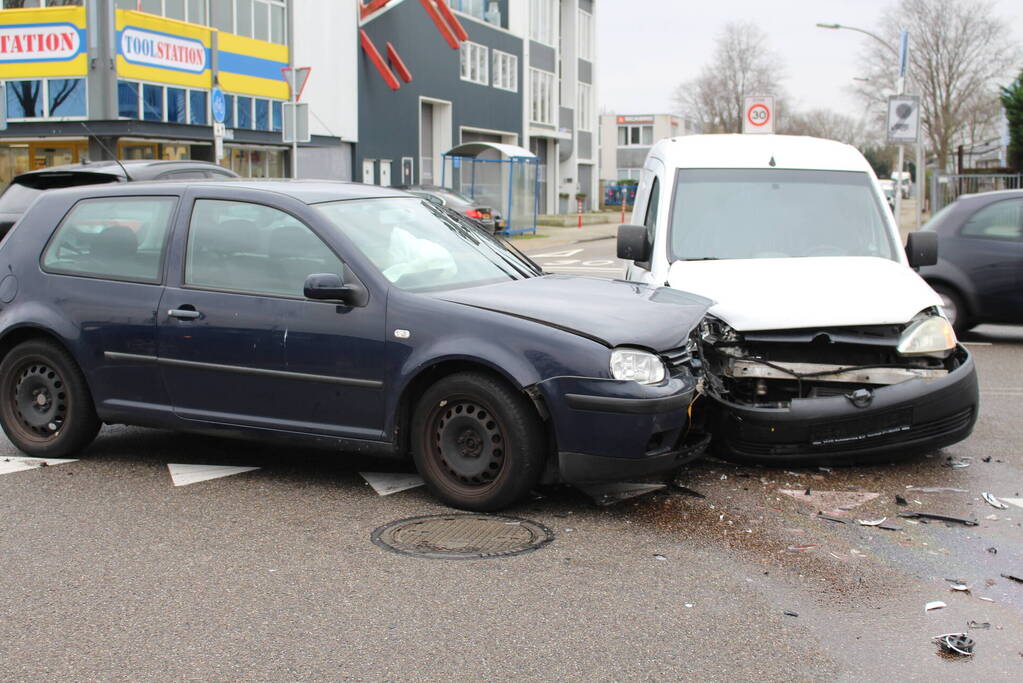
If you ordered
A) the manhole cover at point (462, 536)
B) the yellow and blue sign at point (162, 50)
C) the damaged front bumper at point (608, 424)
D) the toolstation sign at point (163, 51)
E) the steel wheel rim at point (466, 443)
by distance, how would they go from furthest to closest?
the toolstation sign at point (163, 51), the yellow and blue sign at point (162, 50), the steel wheel rim at point (466, 443), the damaged front bumper at point (608, 424), the manhole cover at point (462, 536)

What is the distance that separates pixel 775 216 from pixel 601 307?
2.69 m

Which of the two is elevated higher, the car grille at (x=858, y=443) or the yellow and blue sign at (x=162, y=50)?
the yellow and blue sign at (x=162, y=50)

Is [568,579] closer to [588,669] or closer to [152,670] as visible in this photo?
[588,669]

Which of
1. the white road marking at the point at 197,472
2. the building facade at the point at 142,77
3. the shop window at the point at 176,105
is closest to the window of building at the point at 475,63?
the building facade at the point at 142,77

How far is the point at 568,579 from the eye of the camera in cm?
480

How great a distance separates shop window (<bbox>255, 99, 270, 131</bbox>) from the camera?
35188 mm

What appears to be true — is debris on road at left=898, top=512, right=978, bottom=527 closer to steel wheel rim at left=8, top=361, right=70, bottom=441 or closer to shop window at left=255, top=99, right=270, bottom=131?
steel wheel rim at left=8, top=361, right=70, bottom=441

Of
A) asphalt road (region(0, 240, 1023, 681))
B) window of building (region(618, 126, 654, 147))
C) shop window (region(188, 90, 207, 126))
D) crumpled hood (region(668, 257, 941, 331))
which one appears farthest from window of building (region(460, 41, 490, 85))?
window of building (region(618, 126, 654, 147))

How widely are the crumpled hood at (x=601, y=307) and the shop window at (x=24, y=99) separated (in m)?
26.5

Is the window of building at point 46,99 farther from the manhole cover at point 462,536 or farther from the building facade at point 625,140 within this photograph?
the building facade at point 625,140

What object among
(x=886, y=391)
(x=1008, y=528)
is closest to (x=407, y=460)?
(x=886, y=391)

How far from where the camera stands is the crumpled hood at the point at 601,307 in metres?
5.62

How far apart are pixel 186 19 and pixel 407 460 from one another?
28.0 meters

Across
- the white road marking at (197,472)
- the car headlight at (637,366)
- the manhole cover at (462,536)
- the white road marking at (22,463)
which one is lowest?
the manhole cover at (462,536)
